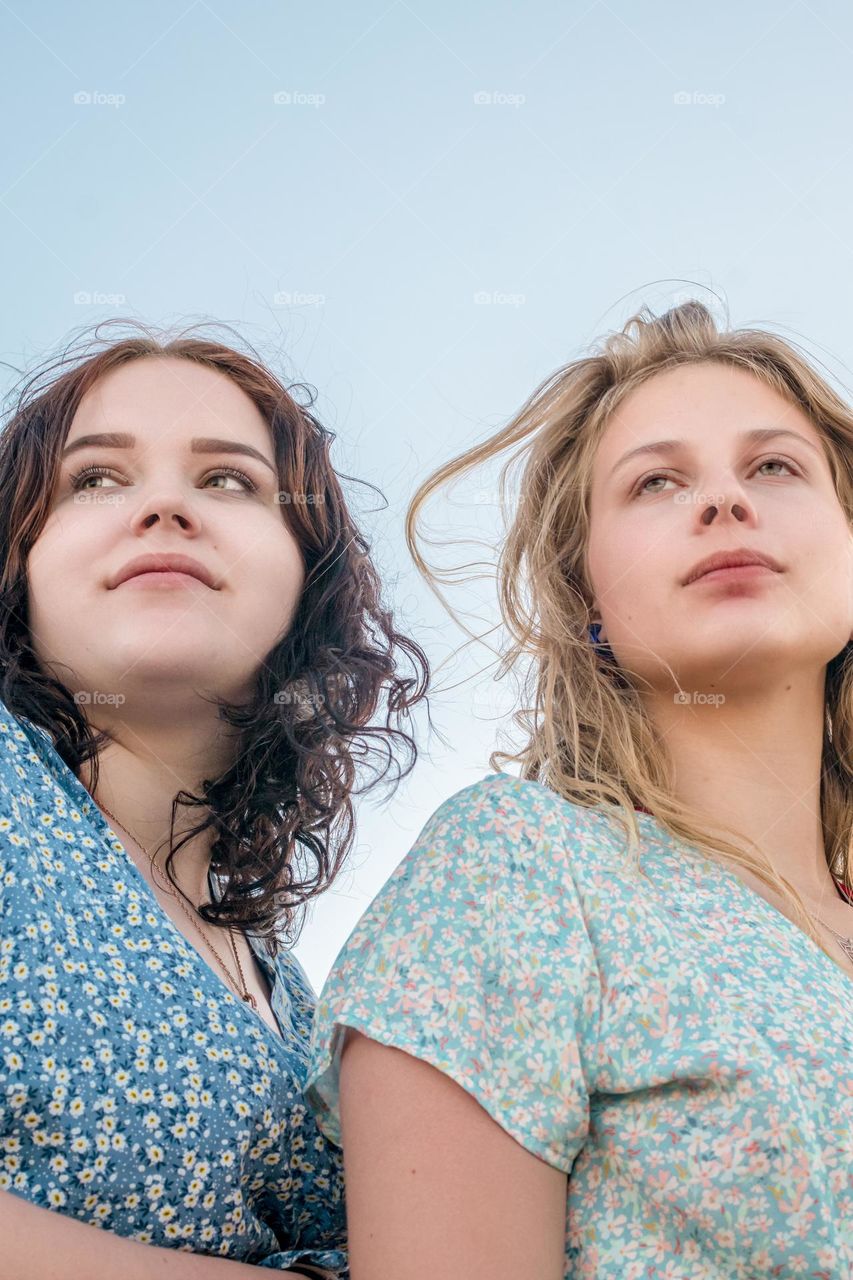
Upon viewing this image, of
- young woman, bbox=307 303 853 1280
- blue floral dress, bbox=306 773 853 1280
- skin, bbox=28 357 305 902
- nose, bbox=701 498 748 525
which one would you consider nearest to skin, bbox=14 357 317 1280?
skin, bbox=28 357 305 902

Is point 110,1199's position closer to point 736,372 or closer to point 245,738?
point 245,738

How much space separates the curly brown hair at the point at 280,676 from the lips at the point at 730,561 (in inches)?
43.1

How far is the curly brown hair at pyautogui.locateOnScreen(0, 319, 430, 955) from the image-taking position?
2846 mm

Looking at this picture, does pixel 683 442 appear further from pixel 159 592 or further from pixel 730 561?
pixel 159 592

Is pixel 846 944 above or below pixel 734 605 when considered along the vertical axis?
below

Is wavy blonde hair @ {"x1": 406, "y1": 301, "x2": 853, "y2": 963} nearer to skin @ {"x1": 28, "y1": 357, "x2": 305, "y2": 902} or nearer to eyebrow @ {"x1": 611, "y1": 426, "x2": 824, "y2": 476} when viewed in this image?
eyebrow @ {"x1": 611, "y1": 426, "x2": 824, "y2": 476}

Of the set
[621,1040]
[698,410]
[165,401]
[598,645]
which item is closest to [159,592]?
[165,401]

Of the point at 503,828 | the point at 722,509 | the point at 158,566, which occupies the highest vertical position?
the point at 722,509

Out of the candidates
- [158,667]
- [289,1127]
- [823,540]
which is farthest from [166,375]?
[289,1127]

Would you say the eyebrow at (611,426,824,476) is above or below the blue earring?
above

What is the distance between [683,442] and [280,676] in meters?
1.14

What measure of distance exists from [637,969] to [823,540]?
1102 millimetres

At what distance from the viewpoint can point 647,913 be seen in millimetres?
1934

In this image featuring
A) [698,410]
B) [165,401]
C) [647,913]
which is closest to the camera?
[647,913]
